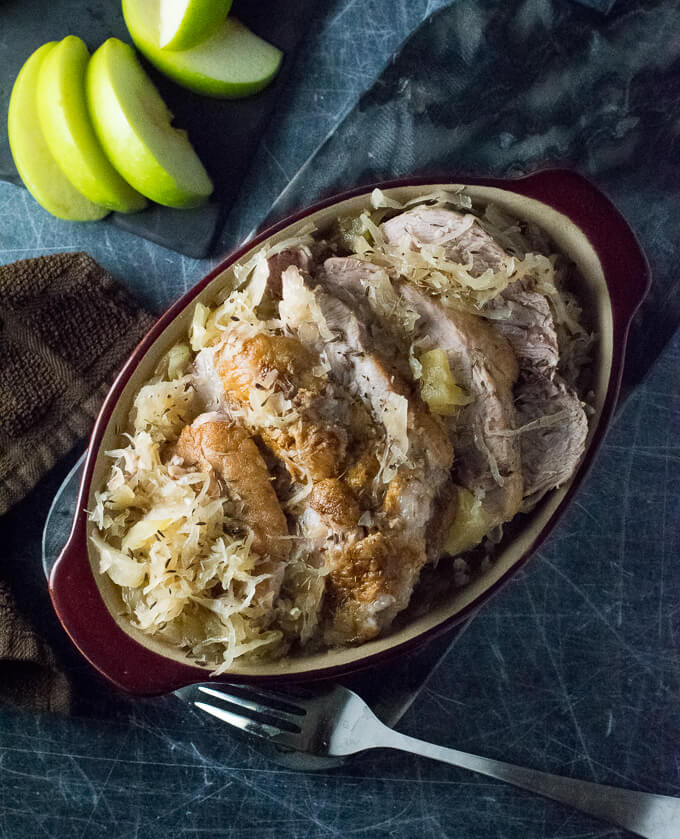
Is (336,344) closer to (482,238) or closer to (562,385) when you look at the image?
(482,238)

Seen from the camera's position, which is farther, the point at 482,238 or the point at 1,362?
the point at 1,362

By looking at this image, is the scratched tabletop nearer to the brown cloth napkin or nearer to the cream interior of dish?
the brown cloth napkin

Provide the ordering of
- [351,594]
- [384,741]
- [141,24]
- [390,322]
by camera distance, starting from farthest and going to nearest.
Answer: [141,24] → [384,741] → [390,322] → [351,594]

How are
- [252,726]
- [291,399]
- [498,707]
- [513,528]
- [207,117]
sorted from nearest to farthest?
[291,399]
[513,528]
[252,726]
[498,707]
[207,117]

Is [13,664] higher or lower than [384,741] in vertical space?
higher

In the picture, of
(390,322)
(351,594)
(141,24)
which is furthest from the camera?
(141,24)

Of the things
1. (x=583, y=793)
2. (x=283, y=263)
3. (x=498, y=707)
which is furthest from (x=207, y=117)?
(x=583, y=793)

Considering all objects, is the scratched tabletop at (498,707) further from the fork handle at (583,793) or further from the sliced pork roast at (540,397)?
the sliced pork roast at (540,397)

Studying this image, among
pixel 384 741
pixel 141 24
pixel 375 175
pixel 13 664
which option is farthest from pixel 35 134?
pixel 384 741

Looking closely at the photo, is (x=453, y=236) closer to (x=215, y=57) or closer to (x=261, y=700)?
(x=215, y=57)
